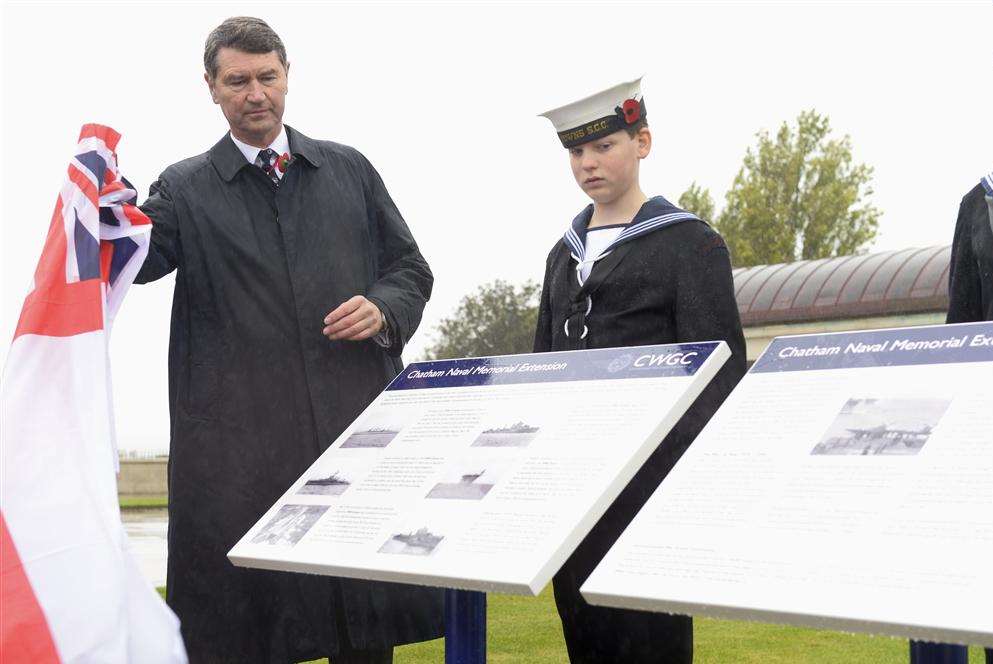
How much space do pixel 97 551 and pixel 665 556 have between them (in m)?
1.21

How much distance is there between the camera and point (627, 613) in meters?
2.81

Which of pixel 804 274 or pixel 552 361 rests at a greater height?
pixel 552 361

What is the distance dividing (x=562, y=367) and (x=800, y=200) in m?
26.9

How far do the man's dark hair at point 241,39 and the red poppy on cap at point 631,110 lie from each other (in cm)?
97

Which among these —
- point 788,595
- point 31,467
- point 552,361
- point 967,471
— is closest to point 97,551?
point 31,467

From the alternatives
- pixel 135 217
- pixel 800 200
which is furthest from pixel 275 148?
pixel 800 200

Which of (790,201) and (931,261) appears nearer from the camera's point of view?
(931,261)

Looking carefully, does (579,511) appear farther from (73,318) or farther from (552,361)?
(73,318)

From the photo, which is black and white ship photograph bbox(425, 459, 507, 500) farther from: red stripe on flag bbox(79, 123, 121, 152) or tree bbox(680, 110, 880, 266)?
tree bbox(680, 110, 880, 266)

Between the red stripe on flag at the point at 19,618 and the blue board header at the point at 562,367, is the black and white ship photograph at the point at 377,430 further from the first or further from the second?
the red stripe on flag at the point at 19,618

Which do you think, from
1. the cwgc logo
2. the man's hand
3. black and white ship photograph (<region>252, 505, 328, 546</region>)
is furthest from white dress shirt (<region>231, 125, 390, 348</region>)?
the cwgc logo

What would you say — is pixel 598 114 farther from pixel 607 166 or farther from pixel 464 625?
pixel 464 625

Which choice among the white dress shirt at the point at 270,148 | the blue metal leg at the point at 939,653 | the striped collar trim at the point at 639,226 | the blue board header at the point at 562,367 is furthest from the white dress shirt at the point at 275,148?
the blue metal leg at the point at 939,653

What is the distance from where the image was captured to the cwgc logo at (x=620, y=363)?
2559mm
